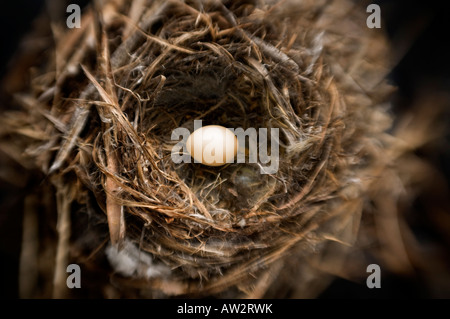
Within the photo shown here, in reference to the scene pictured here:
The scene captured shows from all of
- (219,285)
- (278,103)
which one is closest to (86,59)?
(278,103)

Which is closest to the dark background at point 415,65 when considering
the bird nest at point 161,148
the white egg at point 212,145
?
the bird nest at point 161,148

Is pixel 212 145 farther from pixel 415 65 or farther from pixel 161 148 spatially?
pixel 415 65

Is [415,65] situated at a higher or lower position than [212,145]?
higher

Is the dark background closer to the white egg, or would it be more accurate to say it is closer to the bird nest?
the bird nest

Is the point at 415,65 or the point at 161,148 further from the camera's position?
the point at 161,148

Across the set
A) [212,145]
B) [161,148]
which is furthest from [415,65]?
[161,148]
